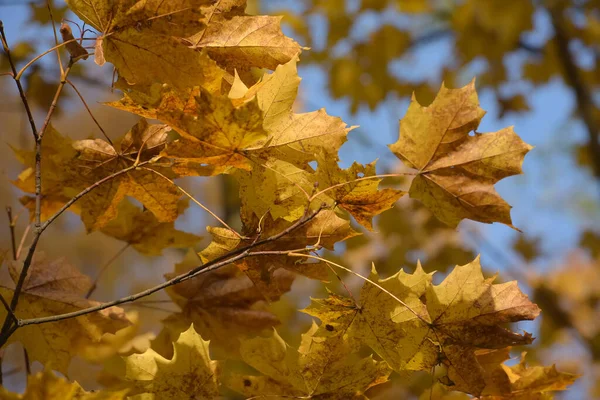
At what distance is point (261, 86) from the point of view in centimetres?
59

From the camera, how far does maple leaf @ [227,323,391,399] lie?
67cm

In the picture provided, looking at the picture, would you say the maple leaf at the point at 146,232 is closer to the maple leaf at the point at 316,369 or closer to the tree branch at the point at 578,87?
the maple leaf at the point at 316,369

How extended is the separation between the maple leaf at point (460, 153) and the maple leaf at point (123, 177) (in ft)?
1.04

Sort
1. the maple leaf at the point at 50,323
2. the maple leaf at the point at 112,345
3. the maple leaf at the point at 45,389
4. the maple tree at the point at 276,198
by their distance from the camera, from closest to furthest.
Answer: the maple leaf at the point at 45,389 < the maple tree at the point at 276,198 < the maple leaf at the point at 50,323 < the maple leaf at the point at 112,345

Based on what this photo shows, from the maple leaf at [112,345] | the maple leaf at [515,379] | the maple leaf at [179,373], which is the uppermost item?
the maple leaf at [179,373]

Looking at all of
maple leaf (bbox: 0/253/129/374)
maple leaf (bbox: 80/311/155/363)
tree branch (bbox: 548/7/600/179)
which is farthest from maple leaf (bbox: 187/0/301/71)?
tree branch (bbox: 548/7/600/179)

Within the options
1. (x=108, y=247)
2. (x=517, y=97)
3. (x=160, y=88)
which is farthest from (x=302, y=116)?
(x=108, y=247)

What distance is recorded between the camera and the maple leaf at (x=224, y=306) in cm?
85

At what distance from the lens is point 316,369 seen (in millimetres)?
675

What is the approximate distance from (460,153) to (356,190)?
164 mm

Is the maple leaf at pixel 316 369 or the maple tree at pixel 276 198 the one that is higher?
the maple tree at pixel 276 198

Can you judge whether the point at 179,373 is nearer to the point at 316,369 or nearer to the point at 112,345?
the point at 316,369

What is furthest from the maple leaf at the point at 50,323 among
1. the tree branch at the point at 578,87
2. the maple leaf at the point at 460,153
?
the tree branch at the point at 578,87

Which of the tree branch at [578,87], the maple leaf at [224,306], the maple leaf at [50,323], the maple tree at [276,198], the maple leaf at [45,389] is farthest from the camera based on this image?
the tree branch at [578,87]
